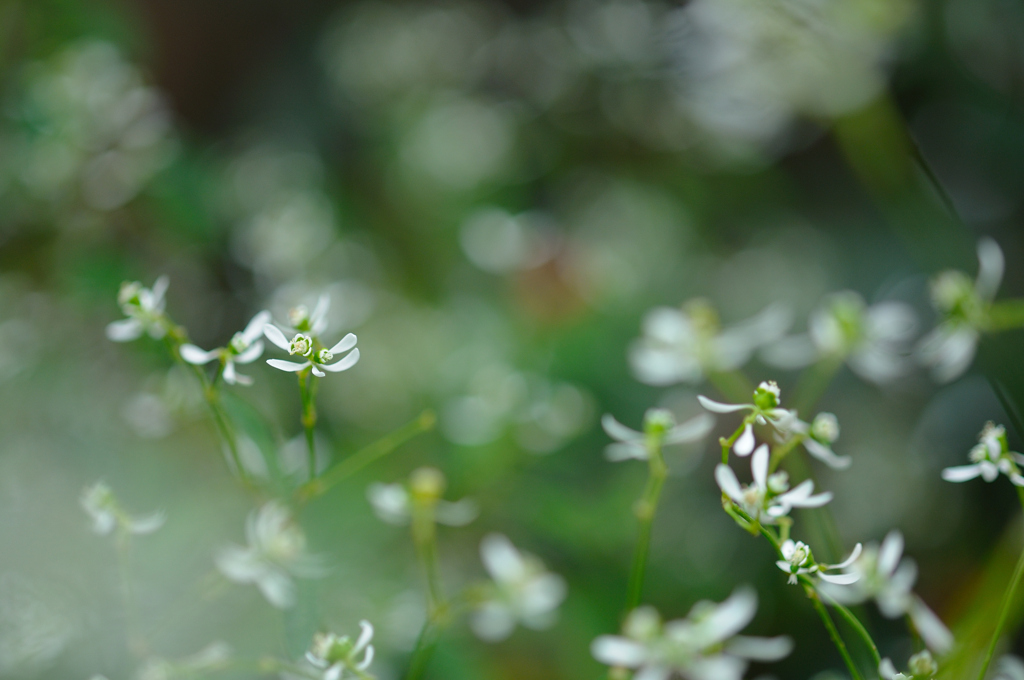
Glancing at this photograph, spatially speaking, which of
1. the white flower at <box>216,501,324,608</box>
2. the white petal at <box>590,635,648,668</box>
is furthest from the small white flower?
the white flower at <box>216,501,324,608</box>

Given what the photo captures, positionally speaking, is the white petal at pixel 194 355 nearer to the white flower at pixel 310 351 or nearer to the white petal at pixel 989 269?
the white flower at pixel 310 351

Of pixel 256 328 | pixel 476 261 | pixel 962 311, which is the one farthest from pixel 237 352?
pixel 476 261

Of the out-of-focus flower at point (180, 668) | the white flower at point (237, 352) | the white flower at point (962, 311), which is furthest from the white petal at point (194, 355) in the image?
the white flower at point (962, 311)

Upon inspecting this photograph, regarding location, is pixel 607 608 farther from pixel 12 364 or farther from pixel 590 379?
pixel 12 364

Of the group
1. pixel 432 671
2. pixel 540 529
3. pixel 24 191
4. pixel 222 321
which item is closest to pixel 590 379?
pixel 540 529

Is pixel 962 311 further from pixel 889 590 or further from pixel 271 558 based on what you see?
pixel 271 558
